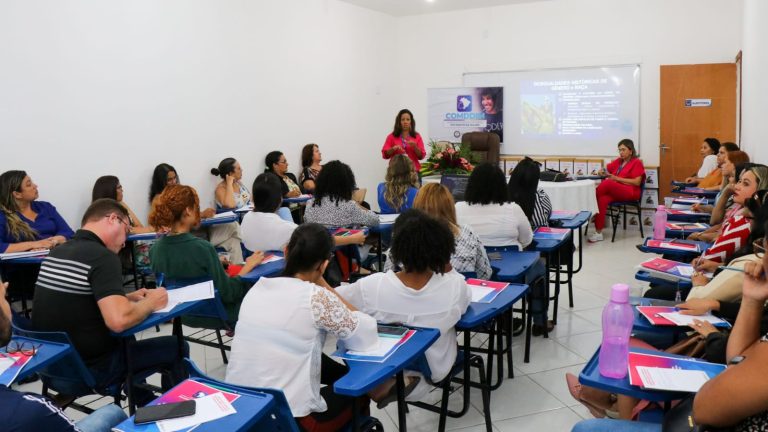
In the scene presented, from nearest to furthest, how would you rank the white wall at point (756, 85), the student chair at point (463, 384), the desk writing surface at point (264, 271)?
1. the student chair at point (463, 384)
2. the desk writing surface at point (264, 271)
3. the white wall at point (756, 85)

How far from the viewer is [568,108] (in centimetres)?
929

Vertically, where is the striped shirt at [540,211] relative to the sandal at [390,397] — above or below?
above

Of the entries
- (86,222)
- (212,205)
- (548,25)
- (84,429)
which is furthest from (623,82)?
(84,429)

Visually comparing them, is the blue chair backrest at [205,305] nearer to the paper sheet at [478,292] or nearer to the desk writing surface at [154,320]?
the desk writing surface at [154,320]

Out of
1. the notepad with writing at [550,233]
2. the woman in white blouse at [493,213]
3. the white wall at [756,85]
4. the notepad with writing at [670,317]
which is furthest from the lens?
the white wall at [756,85]

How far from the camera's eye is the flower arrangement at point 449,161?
7.75 meters

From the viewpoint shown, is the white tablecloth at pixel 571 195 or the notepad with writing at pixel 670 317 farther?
the white tablecloth at pixel 571 195

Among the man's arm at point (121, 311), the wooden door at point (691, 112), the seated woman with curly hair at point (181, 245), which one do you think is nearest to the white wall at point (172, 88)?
the seated woman with curly hair at point (181, 245)

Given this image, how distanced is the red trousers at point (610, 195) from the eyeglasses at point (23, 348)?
7067 mm

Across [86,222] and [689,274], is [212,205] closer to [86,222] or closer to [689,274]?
[86,222]

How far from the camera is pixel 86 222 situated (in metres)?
2.67

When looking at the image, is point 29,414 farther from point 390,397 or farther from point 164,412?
point 390,397

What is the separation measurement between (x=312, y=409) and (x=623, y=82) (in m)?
8.19

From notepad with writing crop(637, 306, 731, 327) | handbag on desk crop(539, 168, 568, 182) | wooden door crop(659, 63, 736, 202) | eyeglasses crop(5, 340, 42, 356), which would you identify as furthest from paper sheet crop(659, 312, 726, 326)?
wooden door crop(659, 63, 736, 202)
